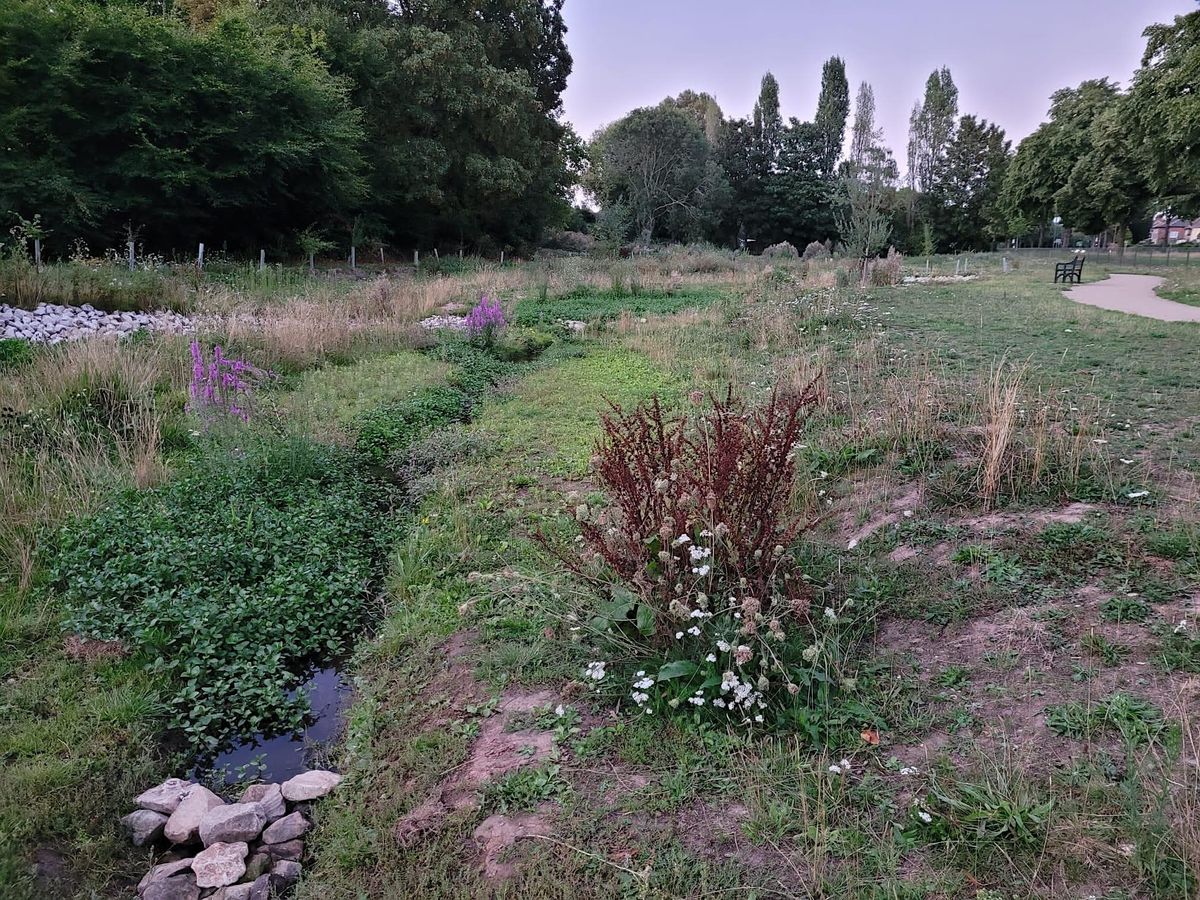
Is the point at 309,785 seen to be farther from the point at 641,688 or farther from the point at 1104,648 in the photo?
the point at 1104,648

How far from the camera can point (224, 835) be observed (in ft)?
8.04

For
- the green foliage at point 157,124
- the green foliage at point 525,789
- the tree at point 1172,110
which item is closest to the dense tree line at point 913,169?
the tree at point 1172,110

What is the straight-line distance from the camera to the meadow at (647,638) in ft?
6.91

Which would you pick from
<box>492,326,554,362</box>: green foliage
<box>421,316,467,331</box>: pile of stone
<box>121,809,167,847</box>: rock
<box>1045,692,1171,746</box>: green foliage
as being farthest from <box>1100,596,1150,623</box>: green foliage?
<box>421,316,467,331</box>: pile of stone

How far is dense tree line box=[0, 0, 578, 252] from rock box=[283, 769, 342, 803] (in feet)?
56.0

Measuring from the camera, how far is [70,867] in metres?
2.28

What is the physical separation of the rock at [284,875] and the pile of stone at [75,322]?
7.55 meters

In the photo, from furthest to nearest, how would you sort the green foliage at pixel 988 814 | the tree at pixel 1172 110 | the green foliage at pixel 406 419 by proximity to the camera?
the tree at pixel 1172 110 < the green foliage at pixel 406 419 < the green foliage at pixel 988 814

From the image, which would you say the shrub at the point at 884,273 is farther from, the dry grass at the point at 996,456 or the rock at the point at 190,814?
the rock at the point at 190,814

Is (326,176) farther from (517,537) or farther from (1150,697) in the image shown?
(1150,697)

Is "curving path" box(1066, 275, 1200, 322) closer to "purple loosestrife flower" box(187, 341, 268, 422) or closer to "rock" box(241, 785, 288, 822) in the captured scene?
"purple loosestrife flower" box(187, 341, 268, 422)

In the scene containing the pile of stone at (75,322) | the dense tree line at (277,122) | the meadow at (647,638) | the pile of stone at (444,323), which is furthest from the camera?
the dense tree line at (277,122)

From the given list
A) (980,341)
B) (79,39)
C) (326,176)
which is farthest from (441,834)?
(326,176)

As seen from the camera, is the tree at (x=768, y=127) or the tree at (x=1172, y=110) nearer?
the tree at (x=1172, y=110)
